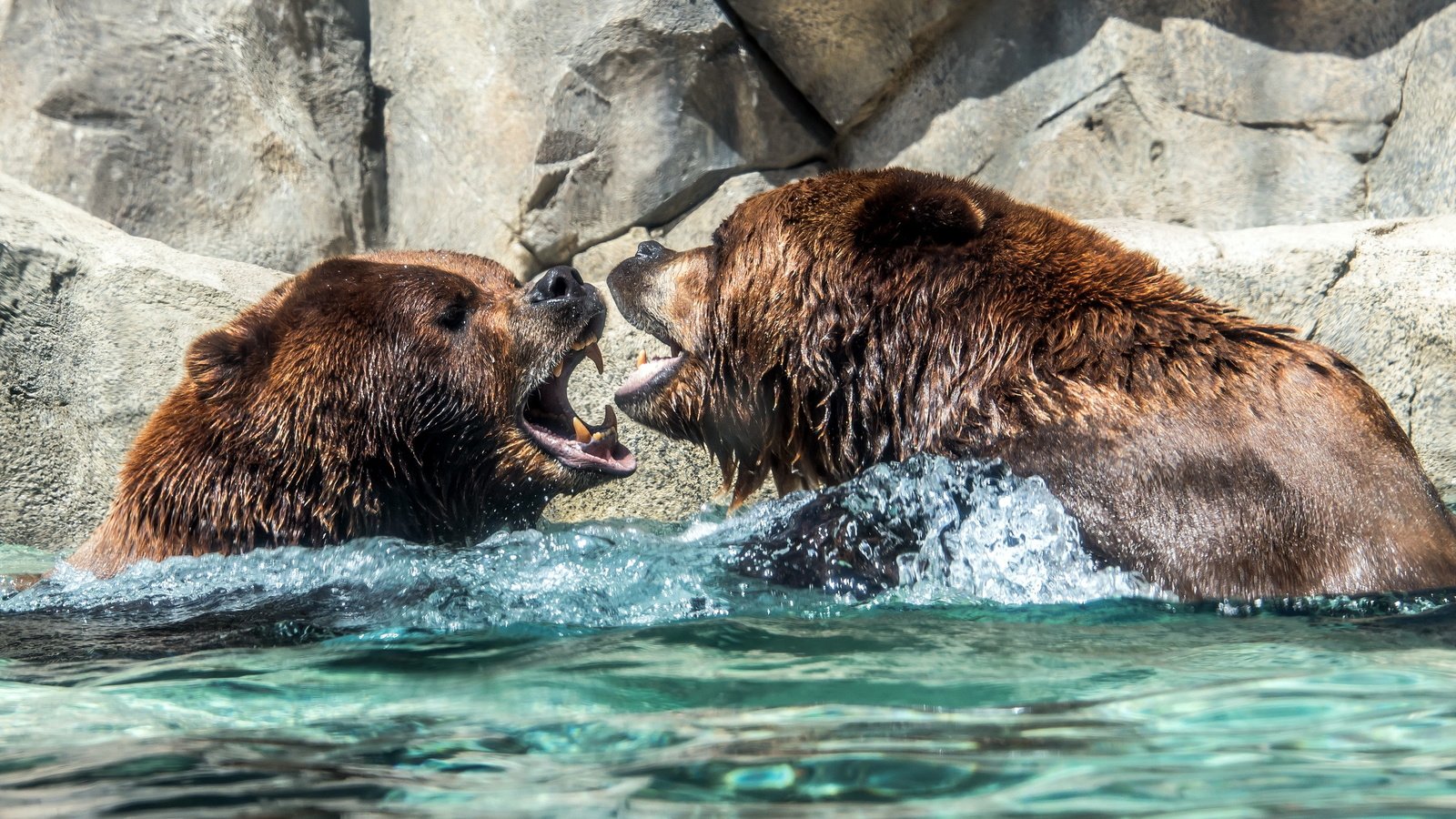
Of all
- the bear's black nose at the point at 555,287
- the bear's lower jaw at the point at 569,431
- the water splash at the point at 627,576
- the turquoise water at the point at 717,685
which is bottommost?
the turquoise water at the point at 717,685

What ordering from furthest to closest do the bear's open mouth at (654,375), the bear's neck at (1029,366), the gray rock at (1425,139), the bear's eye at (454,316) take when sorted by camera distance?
1. the gray rock at (1425,139)
2. the bear's open mouth at (654,375)
3. the bear's eye at (454,316)
4. the bear's neck at (1029,366)

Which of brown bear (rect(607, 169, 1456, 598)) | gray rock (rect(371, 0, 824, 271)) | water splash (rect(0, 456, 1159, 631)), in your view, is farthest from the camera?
gray rock (rect(371, 0, 824, 271))

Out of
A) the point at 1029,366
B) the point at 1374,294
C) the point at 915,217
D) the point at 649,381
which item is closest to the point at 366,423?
the point at 649,381

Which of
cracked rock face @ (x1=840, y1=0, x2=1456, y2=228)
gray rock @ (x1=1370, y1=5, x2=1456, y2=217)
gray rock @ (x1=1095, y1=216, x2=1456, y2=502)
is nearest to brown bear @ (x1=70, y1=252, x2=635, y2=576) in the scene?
gray rock @ (x1=1095, y1=216, x2=1456, y2=502)

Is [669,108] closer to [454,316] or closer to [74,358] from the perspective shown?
[74,358]

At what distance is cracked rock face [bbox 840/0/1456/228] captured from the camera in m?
8.67

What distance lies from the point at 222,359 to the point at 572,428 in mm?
1289

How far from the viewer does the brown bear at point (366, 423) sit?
436cm

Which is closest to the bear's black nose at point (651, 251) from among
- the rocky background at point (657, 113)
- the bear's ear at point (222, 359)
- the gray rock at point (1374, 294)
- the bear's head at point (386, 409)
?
the bear's head at point (386, 409)

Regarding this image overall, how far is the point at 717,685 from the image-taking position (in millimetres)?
2928

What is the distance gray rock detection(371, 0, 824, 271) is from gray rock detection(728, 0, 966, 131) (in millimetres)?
202

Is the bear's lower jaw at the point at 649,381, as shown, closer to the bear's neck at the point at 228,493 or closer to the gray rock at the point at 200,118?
the bear's neck at the point at 228,493

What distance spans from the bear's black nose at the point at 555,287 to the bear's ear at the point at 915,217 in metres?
1.13

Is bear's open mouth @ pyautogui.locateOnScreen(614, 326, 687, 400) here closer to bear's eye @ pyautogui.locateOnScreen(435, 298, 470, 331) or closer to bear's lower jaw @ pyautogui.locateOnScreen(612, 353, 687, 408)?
bear's lower jaw @ pyautogui.locateOnScreen(612, 353, 687, 408)
